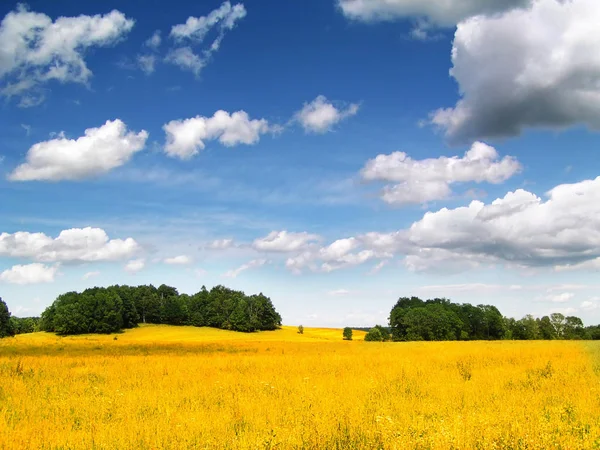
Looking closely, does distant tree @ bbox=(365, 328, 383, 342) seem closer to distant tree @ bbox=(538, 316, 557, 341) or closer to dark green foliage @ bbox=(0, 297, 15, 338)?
distant tree @ bbox=(538, 316, 557, 341)

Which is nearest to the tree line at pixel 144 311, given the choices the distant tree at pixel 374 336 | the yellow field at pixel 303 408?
the distant tree at pixel 374 336

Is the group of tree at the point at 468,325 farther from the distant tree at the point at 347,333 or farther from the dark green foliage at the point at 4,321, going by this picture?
the dark green foliage at the point at 4,321

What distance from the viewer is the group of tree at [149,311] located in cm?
8938

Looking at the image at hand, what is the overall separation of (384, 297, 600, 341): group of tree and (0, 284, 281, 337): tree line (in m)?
33.9

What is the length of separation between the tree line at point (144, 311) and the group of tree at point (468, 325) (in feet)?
111

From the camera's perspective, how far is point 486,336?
4624 inches

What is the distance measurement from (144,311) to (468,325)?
9033 centimetres

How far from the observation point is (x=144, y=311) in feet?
384

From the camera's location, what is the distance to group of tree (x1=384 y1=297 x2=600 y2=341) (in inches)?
3949

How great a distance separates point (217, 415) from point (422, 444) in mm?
4425

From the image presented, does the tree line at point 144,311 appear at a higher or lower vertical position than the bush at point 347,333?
higher

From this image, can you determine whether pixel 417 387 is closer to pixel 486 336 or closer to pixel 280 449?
pixel 280 449

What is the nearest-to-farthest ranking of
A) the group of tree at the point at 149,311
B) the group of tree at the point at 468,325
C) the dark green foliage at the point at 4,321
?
the group of tree at the point at 149,311
the dark green foliage at the point at 4,321
the group of tree at the point at 468,325

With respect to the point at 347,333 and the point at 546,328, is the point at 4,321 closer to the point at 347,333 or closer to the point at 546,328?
the point at 347,333
